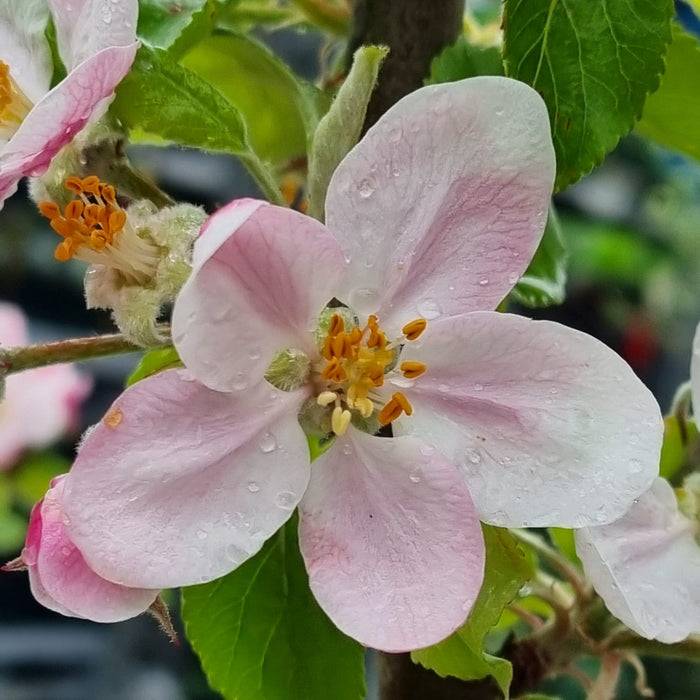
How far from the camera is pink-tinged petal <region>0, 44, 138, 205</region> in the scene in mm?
276

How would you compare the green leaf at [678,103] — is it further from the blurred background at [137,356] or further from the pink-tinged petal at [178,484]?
the blurred background at [137,356]

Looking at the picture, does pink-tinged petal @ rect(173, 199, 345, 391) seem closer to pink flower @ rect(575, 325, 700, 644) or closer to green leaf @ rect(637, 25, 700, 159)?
pink flower @ rect(575, 325, 700, 644)

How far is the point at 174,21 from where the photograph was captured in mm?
384

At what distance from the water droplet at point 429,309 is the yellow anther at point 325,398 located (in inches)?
1.5

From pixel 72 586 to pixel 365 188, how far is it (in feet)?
0.47

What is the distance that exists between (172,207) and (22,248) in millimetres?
1638

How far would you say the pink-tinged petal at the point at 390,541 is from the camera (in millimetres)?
289

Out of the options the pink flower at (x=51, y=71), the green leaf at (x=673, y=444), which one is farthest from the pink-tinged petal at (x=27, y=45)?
the green leaf at (x=673, y=444)

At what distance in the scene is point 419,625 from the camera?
11.3 inches

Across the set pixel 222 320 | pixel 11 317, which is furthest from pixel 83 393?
pixel 222 320

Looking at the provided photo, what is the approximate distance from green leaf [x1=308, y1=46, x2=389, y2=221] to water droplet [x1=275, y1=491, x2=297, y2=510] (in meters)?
0.09

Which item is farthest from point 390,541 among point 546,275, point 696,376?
point 546,275

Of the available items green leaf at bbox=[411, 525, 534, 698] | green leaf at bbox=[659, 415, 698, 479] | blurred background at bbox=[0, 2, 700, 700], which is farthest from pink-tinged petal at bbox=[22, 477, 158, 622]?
blurred background at bbox=[0, 2, 700, 700]

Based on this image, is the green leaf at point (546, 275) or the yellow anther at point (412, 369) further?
the green leaf at point (546, 275)
